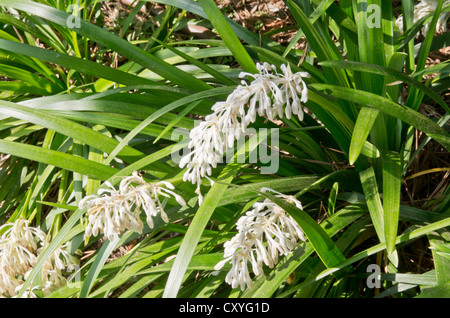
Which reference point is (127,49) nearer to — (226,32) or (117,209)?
(226,32)

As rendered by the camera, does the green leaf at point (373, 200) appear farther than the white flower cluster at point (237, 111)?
Yes

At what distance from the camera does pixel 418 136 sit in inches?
61.2

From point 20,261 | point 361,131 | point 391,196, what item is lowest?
point 20,261

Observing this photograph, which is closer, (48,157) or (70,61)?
(48,157)

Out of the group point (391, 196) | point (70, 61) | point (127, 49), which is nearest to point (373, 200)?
point (391, 196)

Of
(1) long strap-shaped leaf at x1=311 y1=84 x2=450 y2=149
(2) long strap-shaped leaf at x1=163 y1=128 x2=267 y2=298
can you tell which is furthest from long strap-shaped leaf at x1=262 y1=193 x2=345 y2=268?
(1) long strap-shaped leaf at x1=311 y1=84 x2=450 y2=149

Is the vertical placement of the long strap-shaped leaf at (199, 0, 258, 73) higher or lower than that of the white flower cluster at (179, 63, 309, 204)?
higher

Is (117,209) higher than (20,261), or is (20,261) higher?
(117,209)

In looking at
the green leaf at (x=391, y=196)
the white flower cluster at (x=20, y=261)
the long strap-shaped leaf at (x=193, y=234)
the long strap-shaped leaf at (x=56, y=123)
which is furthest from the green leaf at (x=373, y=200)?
the white flower cluster at (x=20, y=261)

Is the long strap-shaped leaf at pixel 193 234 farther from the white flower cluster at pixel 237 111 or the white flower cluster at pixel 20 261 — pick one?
the white flower cluster at pixel 20 261

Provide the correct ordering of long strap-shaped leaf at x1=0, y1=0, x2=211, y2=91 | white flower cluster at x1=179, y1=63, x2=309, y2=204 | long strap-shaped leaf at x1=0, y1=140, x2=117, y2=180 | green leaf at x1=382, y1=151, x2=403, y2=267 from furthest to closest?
long strap-shaped leaf at x1=0, y1=0, x2=211, y2=91 → long strap-shaped leaf at x1=0, y1=140, x2=117, y2=180 → green leaf at x1=382, y1=151, x2=403, y2=267 → white flower cluster at x1=179, y1=63, x2=309, y2=204

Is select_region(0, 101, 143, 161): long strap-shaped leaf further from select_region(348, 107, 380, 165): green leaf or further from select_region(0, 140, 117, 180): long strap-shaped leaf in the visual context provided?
select_region(348, 107, 380, 165): green leaf

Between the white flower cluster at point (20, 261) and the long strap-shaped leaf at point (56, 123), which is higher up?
the long strap-shaped leaf at point (56, 123)
